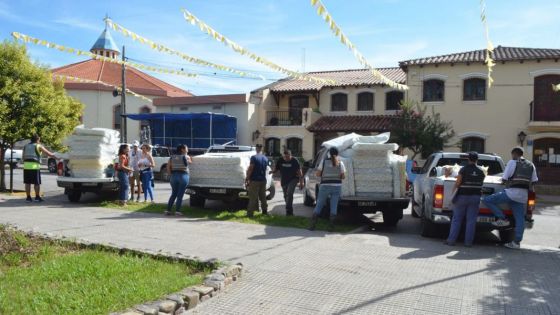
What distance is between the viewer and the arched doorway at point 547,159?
2306 centimetres

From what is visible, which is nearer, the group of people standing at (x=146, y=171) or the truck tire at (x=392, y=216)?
the truck tire at (x=392, y=216)

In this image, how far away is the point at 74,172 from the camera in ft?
43.2

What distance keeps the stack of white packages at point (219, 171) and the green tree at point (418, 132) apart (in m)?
12.2

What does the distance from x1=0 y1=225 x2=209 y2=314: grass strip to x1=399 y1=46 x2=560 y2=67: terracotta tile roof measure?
70.7 ft

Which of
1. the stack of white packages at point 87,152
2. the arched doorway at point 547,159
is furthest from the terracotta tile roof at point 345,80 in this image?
the stack of white packages at point 87,152

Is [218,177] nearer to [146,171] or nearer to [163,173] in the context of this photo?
[146,171]

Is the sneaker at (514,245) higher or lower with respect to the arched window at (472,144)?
lower

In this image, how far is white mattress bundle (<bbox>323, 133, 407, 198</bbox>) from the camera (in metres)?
10.4

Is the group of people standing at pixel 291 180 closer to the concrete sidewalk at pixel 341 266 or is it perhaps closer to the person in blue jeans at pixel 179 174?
the concrete sidewalk at pixel 341 266

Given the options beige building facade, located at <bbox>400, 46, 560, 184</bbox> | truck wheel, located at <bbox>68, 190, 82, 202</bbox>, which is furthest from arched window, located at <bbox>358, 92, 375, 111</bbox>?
truck wheel, located at <bbox>68, 190, 82, 202</bbox>

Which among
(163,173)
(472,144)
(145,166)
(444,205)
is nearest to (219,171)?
(145,166)

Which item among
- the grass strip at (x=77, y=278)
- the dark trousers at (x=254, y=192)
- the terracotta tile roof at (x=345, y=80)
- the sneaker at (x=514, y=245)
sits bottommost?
the sneaker at (x=514, y=245)

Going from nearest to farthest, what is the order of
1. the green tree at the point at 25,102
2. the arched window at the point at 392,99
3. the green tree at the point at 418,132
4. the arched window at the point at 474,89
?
the green tree at the point at 25,102 → the green tree at the point at 418,132 → the arched window at the point at 474,89 → the arched window at the point at 392,99

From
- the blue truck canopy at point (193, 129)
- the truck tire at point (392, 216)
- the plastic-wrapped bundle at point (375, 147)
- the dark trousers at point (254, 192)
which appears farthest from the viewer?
the blue truck canopy at point (193, 129)
